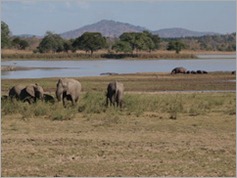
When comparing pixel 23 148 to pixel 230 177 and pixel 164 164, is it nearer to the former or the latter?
pixel 164 164

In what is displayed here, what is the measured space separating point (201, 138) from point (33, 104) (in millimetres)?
7672

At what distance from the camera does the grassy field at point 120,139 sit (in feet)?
31.2

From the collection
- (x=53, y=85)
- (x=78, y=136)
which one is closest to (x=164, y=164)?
(x=78, y=136)

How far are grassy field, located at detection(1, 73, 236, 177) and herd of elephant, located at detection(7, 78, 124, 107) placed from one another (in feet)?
1.59

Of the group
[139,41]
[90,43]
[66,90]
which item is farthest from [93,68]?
[139,41]

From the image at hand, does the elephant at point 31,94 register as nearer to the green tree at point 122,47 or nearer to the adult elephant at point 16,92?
the adult elephant at point 16,92

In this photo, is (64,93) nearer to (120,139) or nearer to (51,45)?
(120,139)

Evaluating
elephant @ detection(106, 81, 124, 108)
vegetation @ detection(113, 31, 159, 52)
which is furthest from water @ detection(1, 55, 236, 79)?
vegetation @ detection(113, 31, 159, 52)

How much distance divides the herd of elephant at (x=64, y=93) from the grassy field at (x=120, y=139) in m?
0.49

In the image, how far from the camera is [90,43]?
103m

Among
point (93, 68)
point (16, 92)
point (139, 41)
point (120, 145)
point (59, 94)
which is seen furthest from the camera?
point (139, 41)

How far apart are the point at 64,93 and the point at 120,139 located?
27.2 ft

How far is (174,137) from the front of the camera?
12.9 meters

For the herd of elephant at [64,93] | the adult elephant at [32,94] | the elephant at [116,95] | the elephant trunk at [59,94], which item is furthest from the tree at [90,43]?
the elephant at [116,95]
